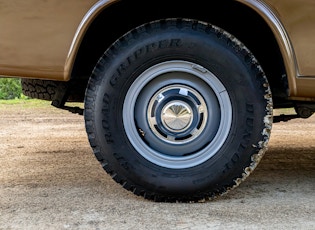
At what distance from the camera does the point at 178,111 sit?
2688 mm

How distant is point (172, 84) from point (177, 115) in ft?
0.54

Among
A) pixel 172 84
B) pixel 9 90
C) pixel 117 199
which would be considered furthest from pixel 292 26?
pixel 9 90

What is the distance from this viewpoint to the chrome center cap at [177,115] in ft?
8.80

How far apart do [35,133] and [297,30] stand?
3.65 meters

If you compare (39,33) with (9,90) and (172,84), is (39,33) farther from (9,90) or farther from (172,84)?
(9,90)

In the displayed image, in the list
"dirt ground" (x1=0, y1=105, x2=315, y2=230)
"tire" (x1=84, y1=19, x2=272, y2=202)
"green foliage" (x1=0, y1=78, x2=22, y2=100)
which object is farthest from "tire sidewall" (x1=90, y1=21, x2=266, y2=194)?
"green foliage" (x1=0, y1=78, x2=22, y2=100)

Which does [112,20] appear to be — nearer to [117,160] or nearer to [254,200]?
[117,160]

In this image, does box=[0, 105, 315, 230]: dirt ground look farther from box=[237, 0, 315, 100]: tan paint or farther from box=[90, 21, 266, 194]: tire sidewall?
box=[237, 0, 315, 100]: tan paint

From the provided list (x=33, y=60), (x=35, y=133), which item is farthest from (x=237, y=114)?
(x=35, y=133)

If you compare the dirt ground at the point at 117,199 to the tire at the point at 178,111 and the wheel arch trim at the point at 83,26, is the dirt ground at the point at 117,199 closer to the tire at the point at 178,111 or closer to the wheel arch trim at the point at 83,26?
the tire at the point at 178,111

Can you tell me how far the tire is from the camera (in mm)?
2635

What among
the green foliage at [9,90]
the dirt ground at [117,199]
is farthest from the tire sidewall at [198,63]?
the green foliage at [9,90]

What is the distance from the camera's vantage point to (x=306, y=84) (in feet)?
8.60

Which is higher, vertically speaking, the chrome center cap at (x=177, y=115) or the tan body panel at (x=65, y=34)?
the tan body panel at (x=65, y=34)
